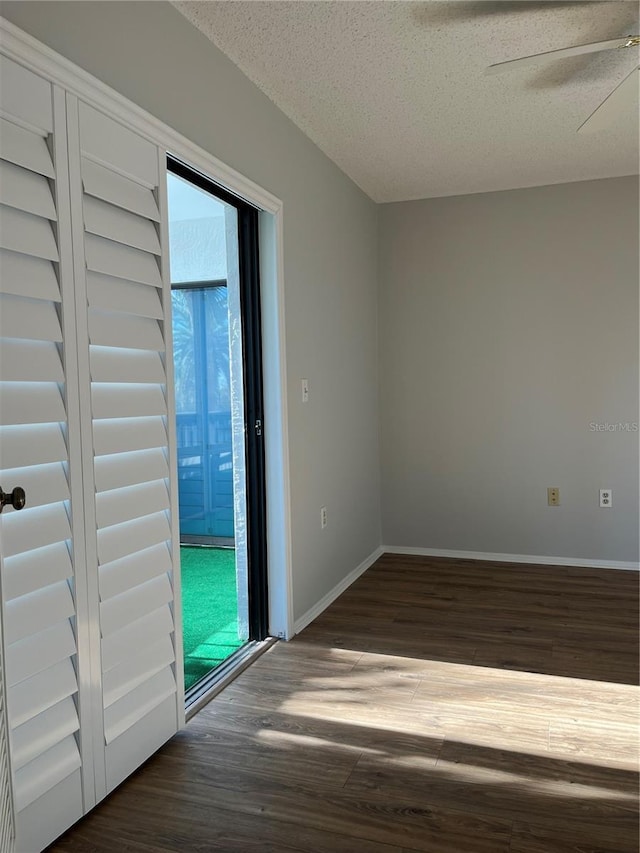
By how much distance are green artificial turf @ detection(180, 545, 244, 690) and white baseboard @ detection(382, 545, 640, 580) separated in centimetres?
128

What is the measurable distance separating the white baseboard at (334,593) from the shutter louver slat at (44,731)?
157 centimetres

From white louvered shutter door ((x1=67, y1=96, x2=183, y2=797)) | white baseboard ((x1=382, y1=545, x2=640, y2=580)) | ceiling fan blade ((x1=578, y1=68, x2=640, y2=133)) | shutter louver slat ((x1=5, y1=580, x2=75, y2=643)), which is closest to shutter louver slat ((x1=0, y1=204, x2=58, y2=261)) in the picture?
white louvered shutter door ((x1=67, y1=96, x2=183, y2=797))

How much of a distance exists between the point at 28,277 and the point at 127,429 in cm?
55

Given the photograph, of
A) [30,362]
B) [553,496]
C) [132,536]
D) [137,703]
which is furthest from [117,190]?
[553,496]

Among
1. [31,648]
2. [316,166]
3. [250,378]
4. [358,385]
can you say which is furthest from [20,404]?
[358,385]

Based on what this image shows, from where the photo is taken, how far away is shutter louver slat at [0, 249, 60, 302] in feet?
5.17

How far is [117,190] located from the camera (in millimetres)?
1987

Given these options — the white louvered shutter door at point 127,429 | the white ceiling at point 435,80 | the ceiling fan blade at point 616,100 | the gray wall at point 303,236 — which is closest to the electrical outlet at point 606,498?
the gray wall at point 303,236

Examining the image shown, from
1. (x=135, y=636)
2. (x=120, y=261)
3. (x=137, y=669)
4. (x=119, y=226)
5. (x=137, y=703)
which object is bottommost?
(x=137, y=703)

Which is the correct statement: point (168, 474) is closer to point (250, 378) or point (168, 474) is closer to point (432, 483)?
point (250, 378)

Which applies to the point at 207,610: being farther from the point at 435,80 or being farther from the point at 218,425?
the point at 435,80

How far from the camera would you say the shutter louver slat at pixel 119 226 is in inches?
74.4

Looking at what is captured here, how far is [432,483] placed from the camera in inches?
185

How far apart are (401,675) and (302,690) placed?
411 mm
